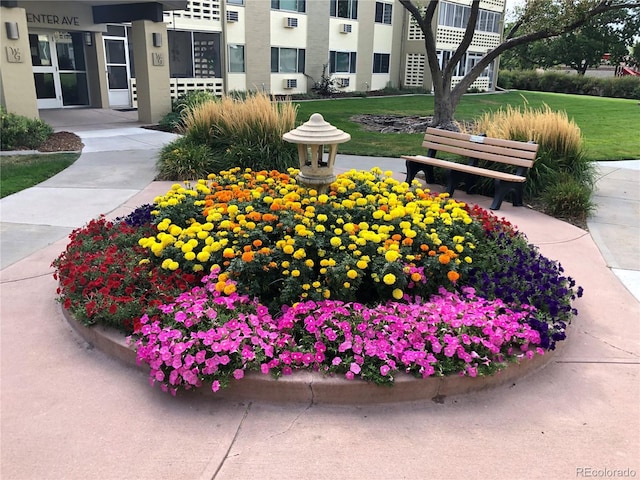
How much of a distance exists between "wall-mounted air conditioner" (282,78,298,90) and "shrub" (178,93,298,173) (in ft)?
49.3

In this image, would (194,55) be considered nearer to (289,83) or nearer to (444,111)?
(289,83)

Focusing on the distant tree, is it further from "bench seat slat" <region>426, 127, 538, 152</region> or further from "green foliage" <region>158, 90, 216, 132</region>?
"bench seat slat" <region>426, 127, 538, 152</region>

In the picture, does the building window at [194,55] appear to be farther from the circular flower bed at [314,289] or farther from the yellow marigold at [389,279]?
the yellow marigold at [389,279]

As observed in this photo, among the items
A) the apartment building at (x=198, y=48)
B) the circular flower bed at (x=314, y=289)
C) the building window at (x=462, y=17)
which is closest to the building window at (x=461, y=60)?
the apartment building at (x=198, y=48)

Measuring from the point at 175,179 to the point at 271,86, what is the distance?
15.7m

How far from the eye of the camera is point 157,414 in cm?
286

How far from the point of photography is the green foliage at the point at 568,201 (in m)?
6.66

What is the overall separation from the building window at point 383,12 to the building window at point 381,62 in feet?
5.47

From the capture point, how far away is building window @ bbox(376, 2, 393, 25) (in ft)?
88.0

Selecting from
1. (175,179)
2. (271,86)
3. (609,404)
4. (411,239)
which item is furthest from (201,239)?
(271,86)

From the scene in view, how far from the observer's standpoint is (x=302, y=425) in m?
2.78

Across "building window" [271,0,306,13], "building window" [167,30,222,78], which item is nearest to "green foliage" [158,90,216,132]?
"building window" [167,30,222,78]

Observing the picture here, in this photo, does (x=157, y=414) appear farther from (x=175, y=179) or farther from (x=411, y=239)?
(x=175, y=179)

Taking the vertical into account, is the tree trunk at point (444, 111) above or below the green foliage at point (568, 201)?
above
